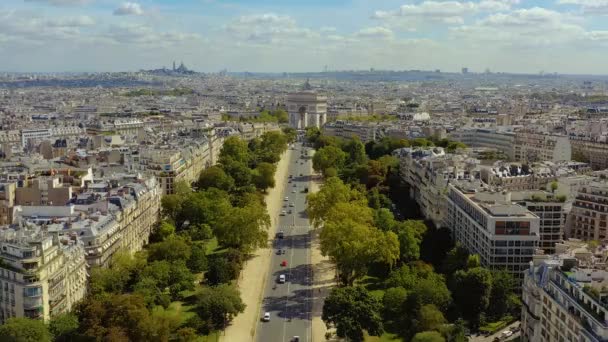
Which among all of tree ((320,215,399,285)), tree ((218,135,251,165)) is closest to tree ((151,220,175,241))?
tree ((320,215,399,285))

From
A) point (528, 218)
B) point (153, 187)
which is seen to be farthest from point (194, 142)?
point (528, 218)

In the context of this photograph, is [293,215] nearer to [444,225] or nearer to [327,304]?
[444,225]

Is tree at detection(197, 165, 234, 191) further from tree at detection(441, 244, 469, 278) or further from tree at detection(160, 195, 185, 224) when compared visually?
tree at detection(441, 244, 469, 278)

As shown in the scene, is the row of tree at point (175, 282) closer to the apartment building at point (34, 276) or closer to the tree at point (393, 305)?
the apartment building at point (34, 276)

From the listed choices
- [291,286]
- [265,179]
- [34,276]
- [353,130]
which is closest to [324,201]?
[291,286]

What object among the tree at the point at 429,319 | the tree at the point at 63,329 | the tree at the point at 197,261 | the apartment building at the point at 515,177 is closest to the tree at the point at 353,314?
the tree at the point at 429,319

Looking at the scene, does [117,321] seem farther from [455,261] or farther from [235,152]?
[235,152]

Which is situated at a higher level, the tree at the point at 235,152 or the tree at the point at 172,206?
the tree at the point at 235,152
